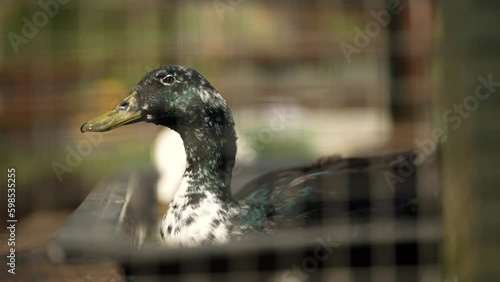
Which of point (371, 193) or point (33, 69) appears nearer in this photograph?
point (371, 193)

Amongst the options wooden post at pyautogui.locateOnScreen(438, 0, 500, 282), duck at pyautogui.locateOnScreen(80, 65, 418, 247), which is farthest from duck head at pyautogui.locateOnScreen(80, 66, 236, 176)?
wooden post at pyautogui.locateOnScreen(438, 0, 500, 282)

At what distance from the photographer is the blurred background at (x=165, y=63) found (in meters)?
2.86

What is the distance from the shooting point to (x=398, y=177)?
6.70 feet

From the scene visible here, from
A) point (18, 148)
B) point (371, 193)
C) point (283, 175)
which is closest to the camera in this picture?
point (371, 193)

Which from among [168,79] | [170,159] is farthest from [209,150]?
[170,159]

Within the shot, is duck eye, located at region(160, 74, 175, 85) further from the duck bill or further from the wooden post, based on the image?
the wooden post

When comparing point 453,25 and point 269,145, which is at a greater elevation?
point 453,25

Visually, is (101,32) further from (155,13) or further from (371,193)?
(371,193)

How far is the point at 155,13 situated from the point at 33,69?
428mm

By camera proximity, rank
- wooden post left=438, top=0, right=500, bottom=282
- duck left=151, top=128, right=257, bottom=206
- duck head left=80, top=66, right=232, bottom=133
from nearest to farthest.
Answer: wooden post left=438, top=0, right=500, bottom=282
duck head left=80, top=66, right=232, bottom=133
duck left=151, top=128, right=257, bottom=206

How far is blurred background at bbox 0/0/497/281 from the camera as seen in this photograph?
286cm

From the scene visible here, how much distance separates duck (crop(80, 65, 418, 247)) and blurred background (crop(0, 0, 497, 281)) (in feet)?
1.92

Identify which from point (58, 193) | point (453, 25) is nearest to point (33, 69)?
point (58, 193)

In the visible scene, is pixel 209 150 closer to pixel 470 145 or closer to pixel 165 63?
pixel 470 145
